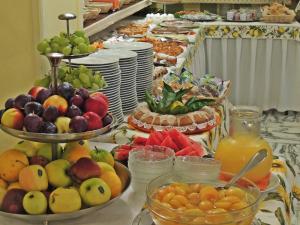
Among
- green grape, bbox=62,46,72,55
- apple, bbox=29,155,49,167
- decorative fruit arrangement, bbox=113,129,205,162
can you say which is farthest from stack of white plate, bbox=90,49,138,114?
apple, bbox=29,155,49,167

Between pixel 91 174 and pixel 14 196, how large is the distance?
7.0 inches

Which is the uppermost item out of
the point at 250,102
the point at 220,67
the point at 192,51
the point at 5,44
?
the point at 5,44

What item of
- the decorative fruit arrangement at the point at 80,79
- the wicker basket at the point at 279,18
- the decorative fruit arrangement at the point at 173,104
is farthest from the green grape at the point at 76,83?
the wicker basket at the point at 279,18

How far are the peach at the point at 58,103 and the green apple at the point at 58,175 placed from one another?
0.12 metres

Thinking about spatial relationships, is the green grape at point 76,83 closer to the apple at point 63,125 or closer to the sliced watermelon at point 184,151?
the sliced watermelon at point 184,151

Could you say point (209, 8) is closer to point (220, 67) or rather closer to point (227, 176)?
point (220, 67)

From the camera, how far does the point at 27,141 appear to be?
1.23 metres

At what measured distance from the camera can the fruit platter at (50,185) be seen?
1103mm

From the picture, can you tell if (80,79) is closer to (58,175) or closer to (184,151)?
(184,151)

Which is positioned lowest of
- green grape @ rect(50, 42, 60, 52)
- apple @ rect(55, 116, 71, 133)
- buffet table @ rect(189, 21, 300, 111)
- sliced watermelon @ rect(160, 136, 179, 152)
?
buffet table @ rect(189, 21, 300, 111)

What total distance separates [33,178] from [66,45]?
65 cm

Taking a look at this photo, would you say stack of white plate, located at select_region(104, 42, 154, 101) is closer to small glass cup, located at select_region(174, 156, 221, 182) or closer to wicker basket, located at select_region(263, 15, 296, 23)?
small glass cup, located at select_region(174, 156, 221, 182)

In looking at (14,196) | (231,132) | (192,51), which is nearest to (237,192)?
(231,132)

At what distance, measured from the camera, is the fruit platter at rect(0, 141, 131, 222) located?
110cm
